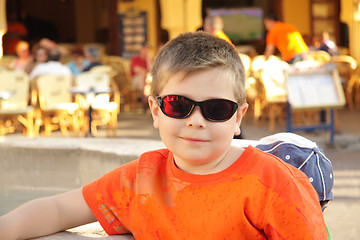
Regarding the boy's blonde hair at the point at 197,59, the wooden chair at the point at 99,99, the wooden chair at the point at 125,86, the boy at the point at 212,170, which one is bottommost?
the wooden chair at the point at 125,86

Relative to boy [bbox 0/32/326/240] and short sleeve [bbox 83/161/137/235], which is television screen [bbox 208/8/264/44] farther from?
boy [bbox 0/32/326/240]

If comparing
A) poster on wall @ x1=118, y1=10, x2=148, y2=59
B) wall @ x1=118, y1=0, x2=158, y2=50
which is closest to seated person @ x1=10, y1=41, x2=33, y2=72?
poster on wall @ x1=118, y1=10, x2=148, y2=59

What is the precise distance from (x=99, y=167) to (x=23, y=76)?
4.93m

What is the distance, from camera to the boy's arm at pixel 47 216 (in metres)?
1.52

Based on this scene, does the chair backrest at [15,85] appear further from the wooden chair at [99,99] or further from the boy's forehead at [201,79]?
the boy's forehead at [201,79]

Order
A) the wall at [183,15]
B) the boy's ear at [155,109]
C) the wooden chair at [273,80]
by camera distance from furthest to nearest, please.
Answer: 1. the wall at [183,15]
2. the wooden chair at [273,80]
3. the boy's ear at [155,109]

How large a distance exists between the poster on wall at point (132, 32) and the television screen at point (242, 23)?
572 centimetres

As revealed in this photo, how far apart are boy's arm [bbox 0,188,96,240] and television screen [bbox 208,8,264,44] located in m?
18.5

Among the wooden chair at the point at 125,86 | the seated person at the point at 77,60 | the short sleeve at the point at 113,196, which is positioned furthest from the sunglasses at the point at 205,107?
the wooden chair at the point at 125,86

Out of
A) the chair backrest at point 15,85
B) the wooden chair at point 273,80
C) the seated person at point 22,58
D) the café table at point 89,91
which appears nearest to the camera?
the café table at point 89,91

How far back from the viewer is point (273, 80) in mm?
7500

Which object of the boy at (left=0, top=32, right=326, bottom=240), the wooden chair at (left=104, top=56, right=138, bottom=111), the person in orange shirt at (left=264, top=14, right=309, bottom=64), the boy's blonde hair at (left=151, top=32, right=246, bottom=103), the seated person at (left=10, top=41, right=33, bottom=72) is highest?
the boy's blonde hair at (left=151, top=32, right=246, bottom=103)

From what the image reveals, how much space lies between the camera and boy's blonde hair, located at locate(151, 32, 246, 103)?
A: 126 cm

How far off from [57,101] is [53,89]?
0.55ft
